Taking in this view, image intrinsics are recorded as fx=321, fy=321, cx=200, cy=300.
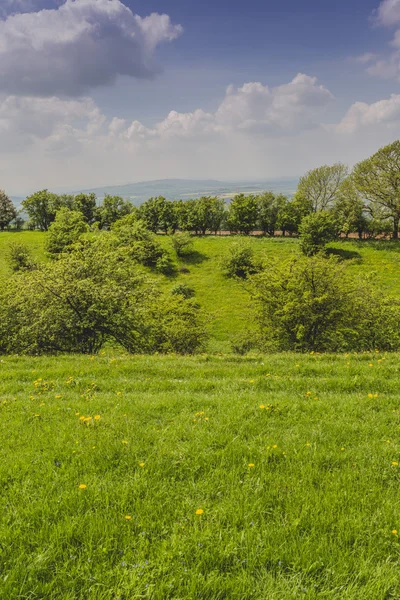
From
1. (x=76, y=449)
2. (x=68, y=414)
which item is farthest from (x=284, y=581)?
(x=68, y=414)

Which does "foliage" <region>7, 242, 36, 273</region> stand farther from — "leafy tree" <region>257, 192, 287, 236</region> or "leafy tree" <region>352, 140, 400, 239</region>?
"leafy tree" <region>352, 140, 400, 239</region>

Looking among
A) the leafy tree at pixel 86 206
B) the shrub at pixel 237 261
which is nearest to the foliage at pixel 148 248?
the shrub at pixel 237 261

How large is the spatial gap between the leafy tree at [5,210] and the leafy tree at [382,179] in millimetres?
86543

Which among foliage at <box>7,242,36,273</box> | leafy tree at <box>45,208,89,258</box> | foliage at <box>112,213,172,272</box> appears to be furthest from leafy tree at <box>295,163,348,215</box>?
foliage at <box>7,242,36,273</box>

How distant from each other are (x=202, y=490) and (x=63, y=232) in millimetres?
66350

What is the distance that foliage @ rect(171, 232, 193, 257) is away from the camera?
60.2m

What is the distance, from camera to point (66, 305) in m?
18.7

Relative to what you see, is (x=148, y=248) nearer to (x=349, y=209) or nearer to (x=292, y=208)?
(x=292, y=208)

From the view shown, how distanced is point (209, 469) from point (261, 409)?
7.30 ft

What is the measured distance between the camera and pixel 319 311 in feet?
71.4

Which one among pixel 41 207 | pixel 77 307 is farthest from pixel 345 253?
pixel 41 207

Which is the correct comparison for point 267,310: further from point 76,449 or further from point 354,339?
point 76,449

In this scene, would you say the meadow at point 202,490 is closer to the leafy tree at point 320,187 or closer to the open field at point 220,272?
the open field at point 220,272

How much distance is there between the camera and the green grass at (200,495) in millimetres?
A: 3105
